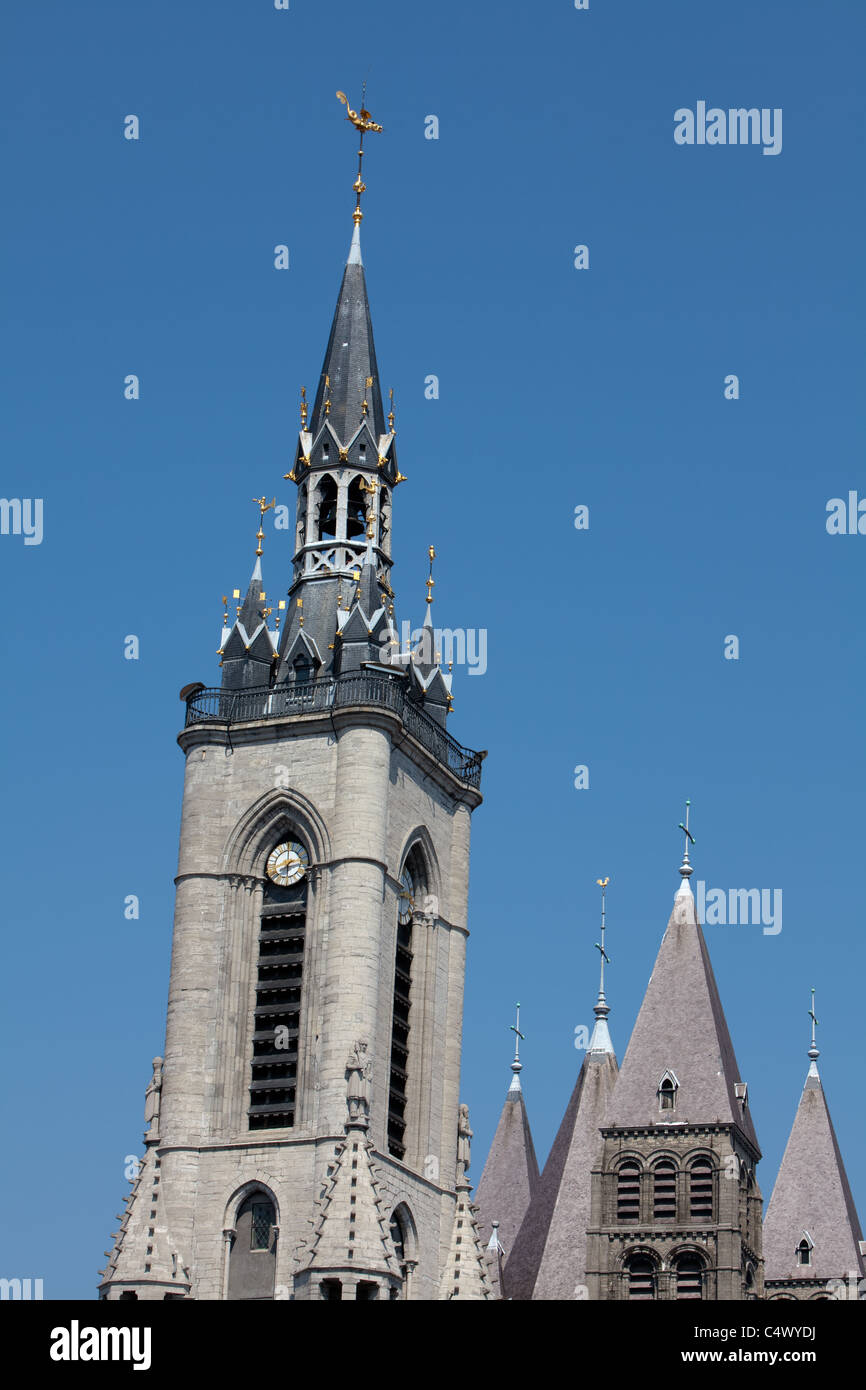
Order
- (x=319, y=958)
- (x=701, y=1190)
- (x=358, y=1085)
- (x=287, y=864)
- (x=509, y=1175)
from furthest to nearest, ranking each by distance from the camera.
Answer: (x=509, y=1175) < (x=701, y=1190) < (x=287, y=864) < (x=319, y=958) < (x=358, y=1085)

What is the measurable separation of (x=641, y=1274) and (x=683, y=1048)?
258 inches

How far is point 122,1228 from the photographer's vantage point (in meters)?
59.9

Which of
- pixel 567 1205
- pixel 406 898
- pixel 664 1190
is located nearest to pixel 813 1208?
pixel 664 1190

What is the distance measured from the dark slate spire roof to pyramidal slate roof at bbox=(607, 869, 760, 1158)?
59.8 feet

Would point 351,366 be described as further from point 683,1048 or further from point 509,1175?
point 509,1175

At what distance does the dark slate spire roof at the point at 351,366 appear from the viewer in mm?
69688

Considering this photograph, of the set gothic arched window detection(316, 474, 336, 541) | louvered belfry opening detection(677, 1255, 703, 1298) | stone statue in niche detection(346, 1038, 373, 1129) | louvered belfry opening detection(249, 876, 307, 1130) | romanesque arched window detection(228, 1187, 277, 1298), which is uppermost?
gothic arched window detection(316, 474, 336, 541)

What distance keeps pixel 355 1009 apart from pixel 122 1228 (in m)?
7.28

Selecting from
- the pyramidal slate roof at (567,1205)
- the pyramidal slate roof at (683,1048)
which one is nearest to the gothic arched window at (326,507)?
the pyramidal slate roof at (683,1048)

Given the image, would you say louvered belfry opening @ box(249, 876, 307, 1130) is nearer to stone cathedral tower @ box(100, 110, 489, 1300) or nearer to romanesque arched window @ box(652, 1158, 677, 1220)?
stone cathedral tower @ box(100, 110, 489, 1300)

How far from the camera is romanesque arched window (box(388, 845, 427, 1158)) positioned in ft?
206

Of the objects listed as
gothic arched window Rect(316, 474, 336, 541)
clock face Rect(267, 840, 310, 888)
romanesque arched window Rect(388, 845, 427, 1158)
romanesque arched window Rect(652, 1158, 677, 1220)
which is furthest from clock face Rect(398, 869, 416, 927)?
romanesque arched window Rect(652, 1158, 677, 1220)

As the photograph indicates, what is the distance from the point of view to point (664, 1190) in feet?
237
